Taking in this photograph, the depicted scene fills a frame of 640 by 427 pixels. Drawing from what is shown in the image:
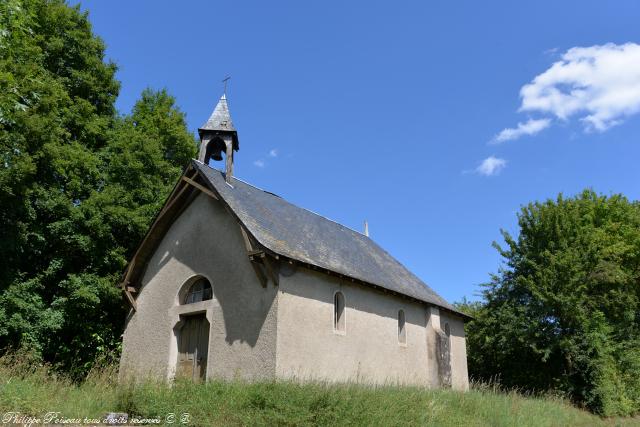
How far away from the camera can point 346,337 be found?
613 inches

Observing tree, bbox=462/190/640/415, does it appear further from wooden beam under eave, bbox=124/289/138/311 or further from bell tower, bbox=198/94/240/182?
wooden beam under eave, bbox=124/289/138/311

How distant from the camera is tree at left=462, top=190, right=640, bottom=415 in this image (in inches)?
849

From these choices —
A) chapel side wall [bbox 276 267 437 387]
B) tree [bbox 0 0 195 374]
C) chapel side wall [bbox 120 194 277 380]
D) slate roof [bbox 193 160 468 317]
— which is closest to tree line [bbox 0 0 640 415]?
tree [bbox 0 0 195 374]

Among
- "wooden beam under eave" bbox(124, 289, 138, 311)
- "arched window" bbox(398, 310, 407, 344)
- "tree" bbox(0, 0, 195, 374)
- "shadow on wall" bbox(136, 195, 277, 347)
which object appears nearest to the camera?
"shadow on wall" bbox(136, 195, 277, 347)

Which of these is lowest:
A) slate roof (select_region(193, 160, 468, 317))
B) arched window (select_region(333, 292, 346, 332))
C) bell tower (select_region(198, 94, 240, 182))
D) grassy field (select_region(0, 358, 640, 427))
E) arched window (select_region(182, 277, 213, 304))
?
grassy field (select_region(0, 358, 640, 427))

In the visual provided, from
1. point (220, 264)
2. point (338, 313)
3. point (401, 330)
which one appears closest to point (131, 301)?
point (220, 264)

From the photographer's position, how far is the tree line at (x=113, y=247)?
1714 centimetres

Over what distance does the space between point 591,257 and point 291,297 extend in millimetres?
16152

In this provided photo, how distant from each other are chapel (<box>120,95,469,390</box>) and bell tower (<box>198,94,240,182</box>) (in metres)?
0.04

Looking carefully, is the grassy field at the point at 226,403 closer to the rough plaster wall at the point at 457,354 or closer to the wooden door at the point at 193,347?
the wooden door at the point at 193,347

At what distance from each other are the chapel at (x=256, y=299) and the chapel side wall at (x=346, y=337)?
0.04 meters

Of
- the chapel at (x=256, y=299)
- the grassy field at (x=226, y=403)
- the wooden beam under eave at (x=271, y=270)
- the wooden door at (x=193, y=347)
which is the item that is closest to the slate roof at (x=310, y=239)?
the chapel at (x=256, y=299)

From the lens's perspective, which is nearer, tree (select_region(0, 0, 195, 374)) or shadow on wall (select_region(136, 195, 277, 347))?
shadow on wall (select_region(136, 195, 277, 347))

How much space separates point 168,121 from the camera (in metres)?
24.7
